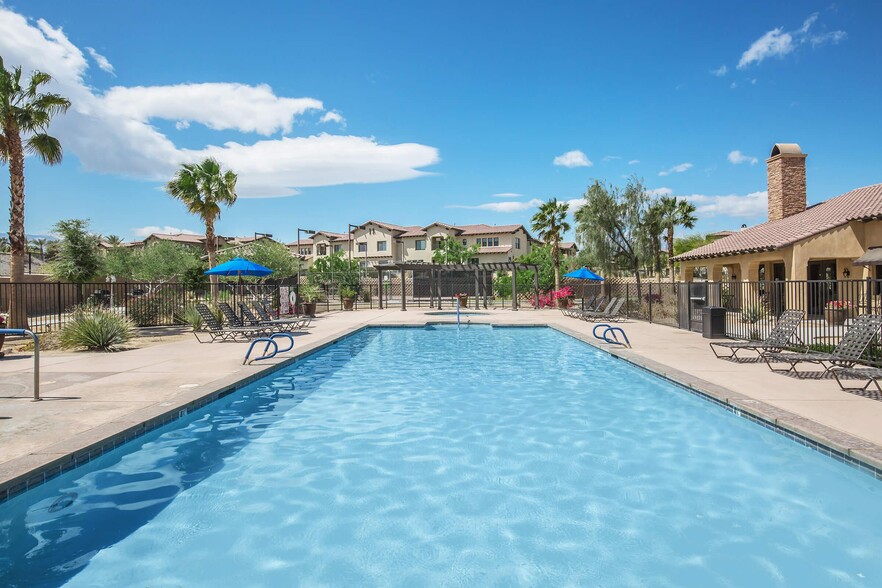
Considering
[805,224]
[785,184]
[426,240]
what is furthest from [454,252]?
[805,224]

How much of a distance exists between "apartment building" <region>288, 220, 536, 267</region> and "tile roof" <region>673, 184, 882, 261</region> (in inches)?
1390

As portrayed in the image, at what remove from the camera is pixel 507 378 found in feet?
32.4

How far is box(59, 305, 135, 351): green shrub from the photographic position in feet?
40.5

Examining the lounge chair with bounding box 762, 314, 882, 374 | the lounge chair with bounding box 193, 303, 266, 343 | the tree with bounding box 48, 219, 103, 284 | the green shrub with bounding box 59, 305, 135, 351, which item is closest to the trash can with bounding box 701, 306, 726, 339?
the lounge chair with bounding box 762, 314, 882, 374

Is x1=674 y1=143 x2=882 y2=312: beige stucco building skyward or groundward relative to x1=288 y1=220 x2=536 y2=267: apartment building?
groundward

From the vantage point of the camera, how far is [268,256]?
133 ft

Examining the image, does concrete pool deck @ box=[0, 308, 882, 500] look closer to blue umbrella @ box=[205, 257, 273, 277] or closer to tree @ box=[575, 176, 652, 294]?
blue umbrella @ box=[205, 257, 273, 277]

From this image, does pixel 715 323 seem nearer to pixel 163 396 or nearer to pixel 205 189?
pixel 163 396

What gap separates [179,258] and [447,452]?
41977 mm

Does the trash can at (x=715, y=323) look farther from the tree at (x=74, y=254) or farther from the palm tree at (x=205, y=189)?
the tree at (x=74, y=254)

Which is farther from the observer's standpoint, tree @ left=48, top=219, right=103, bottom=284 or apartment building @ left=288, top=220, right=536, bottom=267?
apartment building @ left=288, top=220, right=536, bottom=267

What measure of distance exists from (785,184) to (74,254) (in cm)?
3591

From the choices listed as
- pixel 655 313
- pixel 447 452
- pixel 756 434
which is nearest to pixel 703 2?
pixel 655 313

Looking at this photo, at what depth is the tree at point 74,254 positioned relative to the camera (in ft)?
88.5
